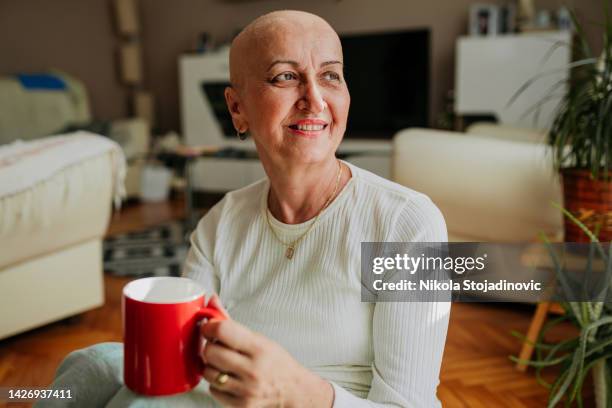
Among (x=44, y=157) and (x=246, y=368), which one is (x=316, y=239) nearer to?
(x=246, y=368)

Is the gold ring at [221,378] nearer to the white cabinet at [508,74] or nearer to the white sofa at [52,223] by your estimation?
the white sofa at [52,223]

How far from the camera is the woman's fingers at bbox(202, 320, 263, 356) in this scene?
0.49m

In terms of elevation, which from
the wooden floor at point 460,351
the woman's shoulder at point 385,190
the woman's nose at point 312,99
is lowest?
the wooden floor at point 460,351

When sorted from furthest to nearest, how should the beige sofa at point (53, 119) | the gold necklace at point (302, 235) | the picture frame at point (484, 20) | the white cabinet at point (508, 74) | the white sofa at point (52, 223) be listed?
the beige sofa at point (53, 119) < the picture frame at point (484, 20) < the white cabinet at point (508, 74) < the white sofa at point (52, 223) < the gold necklace at point (302, 235)

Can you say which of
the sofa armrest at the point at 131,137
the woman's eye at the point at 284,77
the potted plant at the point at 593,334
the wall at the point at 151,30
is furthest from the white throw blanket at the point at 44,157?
the wall at the point at 151,30

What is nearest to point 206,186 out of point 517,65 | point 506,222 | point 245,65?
point 517,65

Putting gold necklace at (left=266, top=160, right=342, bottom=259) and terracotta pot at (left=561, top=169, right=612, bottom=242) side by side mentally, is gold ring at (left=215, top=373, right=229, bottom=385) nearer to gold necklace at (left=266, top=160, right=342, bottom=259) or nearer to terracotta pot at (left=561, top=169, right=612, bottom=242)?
gold necklace at (left=266, top=160, right=342, bottom=259)

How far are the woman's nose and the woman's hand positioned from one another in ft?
1.03

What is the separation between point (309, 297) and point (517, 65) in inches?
144

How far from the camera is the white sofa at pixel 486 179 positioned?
187 centimetres

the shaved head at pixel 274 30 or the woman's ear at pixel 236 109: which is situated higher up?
the shaved head at pixel 274 30

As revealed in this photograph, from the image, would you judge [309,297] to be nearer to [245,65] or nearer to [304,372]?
[304,372]

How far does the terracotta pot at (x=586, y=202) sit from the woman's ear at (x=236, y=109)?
1061 millimetres

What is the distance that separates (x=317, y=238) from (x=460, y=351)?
4.35 feet
